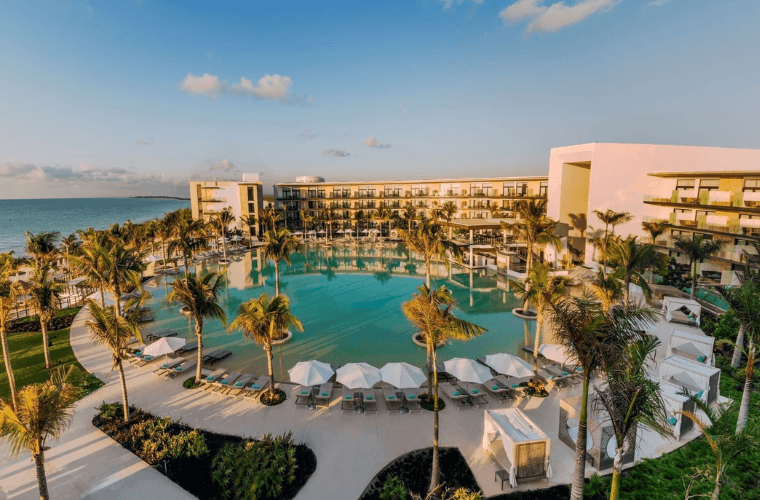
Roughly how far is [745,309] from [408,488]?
48.1 ft

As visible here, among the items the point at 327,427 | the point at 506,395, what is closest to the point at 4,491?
the point at 327,427

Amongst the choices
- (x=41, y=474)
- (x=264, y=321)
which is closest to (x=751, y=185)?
(x=264, y=321)

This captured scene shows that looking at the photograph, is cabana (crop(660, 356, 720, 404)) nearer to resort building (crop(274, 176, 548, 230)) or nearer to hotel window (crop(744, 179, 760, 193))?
hotel window (crop(744, 179, 760, 193))

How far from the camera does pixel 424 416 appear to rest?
1590cm

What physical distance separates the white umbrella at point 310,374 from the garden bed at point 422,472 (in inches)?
208

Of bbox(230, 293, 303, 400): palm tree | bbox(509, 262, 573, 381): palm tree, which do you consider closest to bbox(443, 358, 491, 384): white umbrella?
bbox(509, 262, 573, 381): palm tree

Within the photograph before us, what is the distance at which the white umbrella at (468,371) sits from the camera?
1691 cm

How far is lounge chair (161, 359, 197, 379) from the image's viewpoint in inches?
768

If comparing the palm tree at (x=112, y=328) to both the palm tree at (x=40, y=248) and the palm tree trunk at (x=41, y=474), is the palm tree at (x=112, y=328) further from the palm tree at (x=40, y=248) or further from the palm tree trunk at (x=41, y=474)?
the palm tree at (x=40, y=248)

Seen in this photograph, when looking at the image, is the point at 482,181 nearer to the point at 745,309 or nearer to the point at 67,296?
the point at 745,309

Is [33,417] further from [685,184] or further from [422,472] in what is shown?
[685,184]

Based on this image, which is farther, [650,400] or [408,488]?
[408,488]

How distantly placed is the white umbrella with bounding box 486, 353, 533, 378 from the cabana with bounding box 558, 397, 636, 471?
357 cm

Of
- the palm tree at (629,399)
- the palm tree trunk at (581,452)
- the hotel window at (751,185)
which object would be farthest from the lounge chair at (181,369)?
the hotel window at (751,185)
